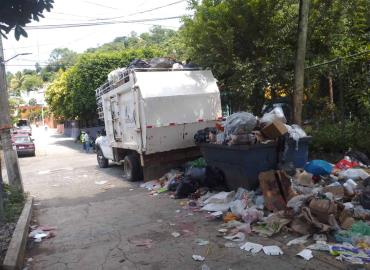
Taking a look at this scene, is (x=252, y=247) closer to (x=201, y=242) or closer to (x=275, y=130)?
(x=201, y=242)

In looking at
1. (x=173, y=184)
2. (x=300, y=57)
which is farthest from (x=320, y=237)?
(x=300, y=57)

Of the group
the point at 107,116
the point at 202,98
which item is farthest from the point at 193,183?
the point at 107,116

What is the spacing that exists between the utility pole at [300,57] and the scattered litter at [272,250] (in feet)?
14.3

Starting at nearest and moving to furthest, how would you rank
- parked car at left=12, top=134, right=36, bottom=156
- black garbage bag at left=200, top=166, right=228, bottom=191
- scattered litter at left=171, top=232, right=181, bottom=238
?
scattered litter at left=171, top=232, right=181, bottom=238, black garbage bag at left=200, top=166, right=228, bottom=191, parked car at left=12, top=134, right=36, bottom=156

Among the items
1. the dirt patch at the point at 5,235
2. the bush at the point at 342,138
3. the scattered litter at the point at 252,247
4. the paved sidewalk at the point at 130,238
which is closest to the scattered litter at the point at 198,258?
the paved sidewalk at the point at 130,238

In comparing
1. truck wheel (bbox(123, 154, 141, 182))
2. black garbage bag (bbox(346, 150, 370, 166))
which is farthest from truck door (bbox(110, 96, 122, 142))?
black garbage bag (bbox(346, 150, 370, 166))

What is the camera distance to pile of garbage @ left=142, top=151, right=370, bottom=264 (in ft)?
16.4

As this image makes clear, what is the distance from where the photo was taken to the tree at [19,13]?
3.71 m

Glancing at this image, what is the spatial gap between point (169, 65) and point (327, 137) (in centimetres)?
426

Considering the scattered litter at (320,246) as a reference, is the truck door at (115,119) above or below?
above

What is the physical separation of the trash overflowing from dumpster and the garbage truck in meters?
0.93

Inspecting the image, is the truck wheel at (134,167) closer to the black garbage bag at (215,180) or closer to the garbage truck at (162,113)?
the garbage truck at (162,113)

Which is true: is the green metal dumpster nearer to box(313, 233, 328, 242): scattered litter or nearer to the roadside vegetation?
the roadside vegetation

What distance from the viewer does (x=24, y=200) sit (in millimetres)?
8797
